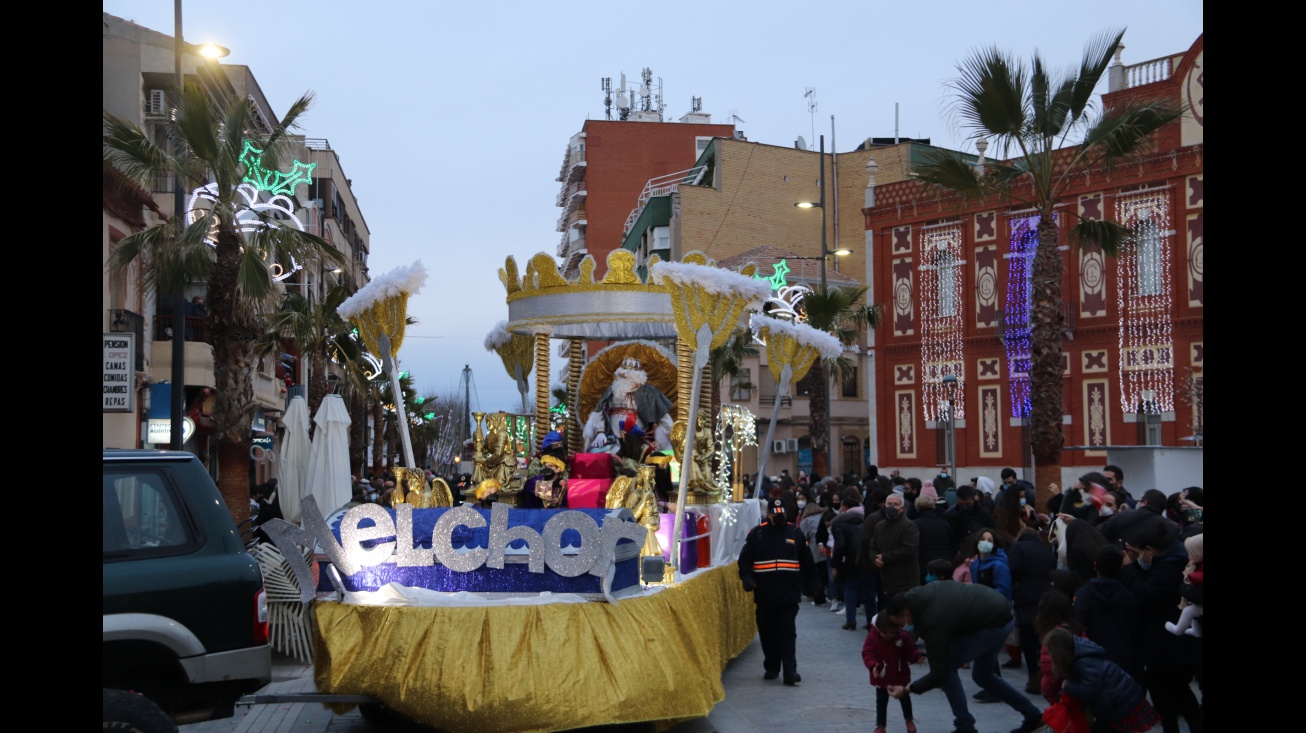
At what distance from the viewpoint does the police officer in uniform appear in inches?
444

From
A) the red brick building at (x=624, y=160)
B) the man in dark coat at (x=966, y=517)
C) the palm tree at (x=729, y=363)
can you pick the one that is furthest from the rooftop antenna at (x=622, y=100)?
the man in dark coat at (x=966, y=517)

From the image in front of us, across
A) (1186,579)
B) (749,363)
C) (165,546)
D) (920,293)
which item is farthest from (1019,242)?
(165,546)

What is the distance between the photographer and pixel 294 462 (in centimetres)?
1599

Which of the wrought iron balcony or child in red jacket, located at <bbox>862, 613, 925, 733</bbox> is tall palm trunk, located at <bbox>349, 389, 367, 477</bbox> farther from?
child in red jacket, located at <bbox>862, 613, 925, 733</bbox>

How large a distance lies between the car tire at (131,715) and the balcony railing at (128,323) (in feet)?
59.8

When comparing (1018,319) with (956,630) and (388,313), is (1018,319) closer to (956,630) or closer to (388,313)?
(388,313)

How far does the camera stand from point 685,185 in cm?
5306

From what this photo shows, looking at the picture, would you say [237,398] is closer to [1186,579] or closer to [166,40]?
[1186,579]

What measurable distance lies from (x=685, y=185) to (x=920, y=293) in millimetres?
19376

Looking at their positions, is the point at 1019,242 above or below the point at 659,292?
above

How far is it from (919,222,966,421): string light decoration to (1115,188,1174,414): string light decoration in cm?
459

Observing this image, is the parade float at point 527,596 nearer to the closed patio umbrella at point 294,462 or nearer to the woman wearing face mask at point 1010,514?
the woman wearing face mask at point 1010,514
